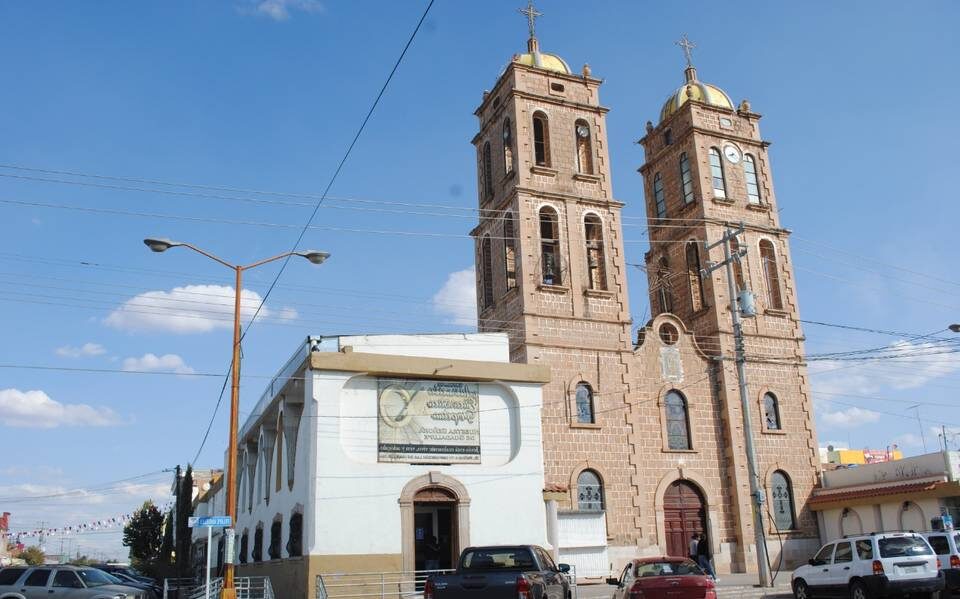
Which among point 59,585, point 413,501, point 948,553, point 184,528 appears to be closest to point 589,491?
point 413,501

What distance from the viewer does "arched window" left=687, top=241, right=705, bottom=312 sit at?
126ft

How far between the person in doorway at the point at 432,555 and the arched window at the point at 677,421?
11.7m

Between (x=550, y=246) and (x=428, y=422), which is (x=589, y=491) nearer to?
(x=428, y=422)

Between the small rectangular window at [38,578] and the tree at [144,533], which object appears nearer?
the small rectangular window at [38,578]

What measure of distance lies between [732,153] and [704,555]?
63.8 ft

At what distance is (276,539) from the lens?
2769 cm

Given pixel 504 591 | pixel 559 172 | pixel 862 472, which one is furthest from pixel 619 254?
pixel 504 591

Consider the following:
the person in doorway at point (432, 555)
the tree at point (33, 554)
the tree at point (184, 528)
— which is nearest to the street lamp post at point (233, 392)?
the person in doorway at point (432, 555)

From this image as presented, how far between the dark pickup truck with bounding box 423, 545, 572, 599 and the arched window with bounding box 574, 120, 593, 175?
Answer: 24097 mm

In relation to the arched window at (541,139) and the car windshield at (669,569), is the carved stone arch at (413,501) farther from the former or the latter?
the arched window at (541,139)

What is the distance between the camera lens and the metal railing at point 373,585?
73.9 feet

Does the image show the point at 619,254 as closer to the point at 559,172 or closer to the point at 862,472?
the point at 559,172

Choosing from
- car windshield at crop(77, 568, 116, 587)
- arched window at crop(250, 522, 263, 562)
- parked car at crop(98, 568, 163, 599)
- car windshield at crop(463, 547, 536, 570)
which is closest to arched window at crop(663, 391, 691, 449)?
arched window at crop(250, 522, 263, 562)

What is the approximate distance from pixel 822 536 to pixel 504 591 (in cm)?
2584
